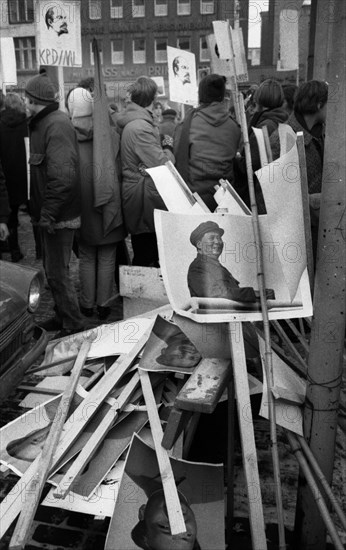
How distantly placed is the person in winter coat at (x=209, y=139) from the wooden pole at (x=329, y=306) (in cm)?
262

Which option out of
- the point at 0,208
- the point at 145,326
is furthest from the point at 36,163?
the point at 145,326

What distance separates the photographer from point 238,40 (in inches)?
139

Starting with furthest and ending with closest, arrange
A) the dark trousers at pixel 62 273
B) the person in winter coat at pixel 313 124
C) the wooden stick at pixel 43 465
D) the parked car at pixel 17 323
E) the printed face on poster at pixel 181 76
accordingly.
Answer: the printed face on poster at pixel 181 76
the dark trousers at pixel 62 273
the person in winter coat at pixel 313 124
the parked car at pixel 17 323
the wooden stick at pixel 43 465

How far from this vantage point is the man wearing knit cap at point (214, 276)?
96.0 inches

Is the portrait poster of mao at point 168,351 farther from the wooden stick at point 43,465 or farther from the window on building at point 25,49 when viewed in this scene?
the window on building at point 25,49

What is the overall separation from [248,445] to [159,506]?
1.47 ft

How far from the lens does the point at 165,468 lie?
247cm

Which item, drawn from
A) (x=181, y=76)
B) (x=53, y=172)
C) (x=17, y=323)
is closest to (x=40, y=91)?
(x=53, y=172)

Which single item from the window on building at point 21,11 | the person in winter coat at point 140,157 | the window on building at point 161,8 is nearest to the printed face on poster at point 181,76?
the person in winter coat at point 140,157

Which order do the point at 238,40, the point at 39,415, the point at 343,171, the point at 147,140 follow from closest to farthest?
1. the point at 343,171
2. the point at 39,415
3. the point at 238,40
4. the point at 147,140

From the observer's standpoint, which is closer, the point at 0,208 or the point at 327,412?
the point at 327,412

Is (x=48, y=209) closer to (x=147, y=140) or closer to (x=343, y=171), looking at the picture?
(x=147, y=140)

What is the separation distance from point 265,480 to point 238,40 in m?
2.54

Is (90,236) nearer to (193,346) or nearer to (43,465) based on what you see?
(193,346)
